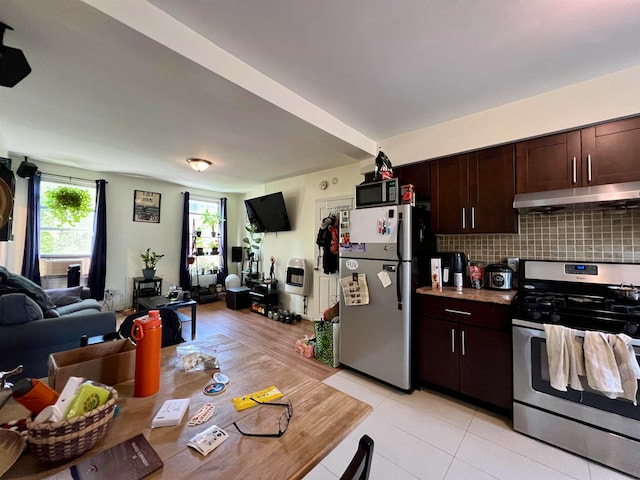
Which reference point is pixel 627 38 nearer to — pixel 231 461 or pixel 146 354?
pixel 231 461

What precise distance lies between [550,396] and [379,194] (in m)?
1.97

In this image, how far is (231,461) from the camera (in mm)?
638

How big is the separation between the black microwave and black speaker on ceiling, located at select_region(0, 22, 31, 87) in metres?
2.52

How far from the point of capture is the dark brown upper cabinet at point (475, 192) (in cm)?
225

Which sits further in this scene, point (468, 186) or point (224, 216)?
point (224, 216)

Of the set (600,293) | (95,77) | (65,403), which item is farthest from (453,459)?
(95,77)

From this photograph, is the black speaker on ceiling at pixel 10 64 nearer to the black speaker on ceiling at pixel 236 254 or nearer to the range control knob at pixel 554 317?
the range control knob at pixel 554 317

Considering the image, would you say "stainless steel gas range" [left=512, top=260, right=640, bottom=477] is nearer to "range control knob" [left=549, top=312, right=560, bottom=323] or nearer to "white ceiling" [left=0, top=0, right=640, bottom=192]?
"range control knob" [left=549, top=312, right=560, bottom=323]

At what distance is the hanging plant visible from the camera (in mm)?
4230

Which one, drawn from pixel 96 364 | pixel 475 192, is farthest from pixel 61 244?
pixel 475 192

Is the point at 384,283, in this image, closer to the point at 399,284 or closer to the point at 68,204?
the point at 399,284

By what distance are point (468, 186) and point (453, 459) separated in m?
2.12

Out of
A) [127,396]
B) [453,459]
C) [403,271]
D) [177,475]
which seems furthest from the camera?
[403,271]

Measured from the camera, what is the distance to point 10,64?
1499mm
